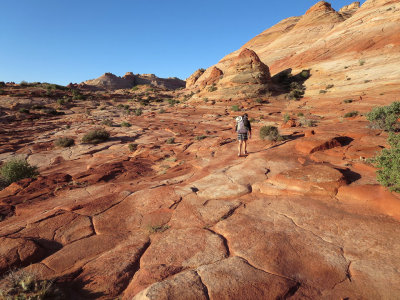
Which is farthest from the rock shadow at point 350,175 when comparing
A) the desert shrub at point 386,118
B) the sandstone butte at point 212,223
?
the desert shrub at point 386,118

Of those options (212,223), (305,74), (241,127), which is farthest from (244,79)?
(212,223)

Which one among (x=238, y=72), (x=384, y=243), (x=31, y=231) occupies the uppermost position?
(x=238, y=72)

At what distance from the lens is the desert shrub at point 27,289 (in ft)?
8.75

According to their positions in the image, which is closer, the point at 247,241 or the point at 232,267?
the point at 232,267

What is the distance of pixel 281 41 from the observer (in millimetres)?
41031

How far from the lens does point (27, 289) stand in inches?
112

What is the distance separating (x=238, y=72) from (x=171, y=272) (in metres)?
30.4

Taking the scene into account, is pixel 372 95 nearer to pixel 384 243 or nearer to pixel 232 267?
pixel 384 243

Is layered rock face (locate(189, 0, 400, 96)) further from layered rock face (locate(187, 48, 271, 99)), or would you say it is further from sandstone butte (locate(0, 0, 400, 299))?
sandstone butte (locate(0, 0, 400, 299))

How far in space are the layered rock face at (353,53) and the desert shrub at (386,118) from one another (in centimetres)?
1332

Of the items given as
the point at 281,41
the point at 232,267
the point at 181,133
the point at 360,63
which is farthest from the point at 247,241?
the point at 281,41

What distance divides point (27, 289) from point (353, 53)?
34474 mm

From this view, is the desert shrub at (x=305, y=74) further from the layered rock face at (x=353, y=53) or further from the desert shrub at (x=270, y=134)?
the desert shrub at (x=270, y=134)

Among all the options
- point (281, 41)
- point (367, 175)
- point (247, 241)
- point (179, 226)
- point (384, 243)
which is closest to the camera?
point (384, 243)
